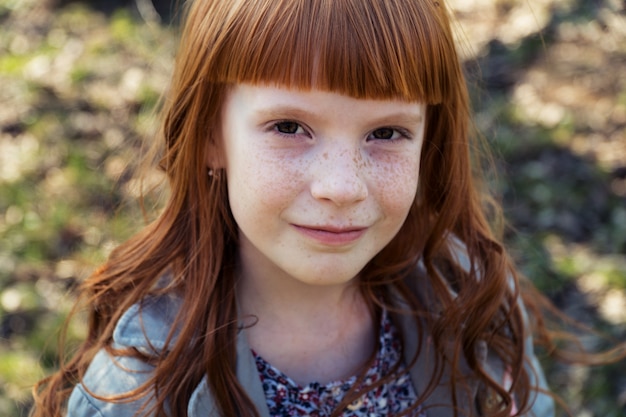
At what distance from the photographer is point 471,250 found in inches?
83.6

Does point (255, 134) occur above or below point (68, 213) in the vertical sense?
above

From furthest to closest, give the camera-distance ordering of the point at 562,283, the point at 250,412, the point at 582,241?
1. the point at 582,241
2. the point at 562,283
3. the point at 250,412

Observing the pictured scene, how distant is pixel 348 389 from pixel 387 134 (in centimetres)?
61

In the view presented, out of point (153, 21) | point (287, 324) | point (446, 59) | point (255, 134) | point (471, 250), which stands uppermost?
point (153, 21)

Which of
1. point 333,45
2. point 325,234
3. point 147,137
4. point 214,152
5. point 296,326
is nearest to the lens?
point 333,45

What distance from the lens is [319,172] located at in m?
1.62

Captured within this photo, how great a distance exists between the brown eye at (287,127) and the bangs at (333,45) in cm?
9

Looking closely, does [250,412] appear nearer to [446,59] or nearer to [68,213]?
[446,59]

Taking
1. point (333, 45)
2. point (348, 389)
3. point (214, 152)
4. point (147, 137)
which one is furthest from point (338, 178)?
point (147, 137)

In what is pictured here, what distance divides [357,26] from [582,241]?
2071 mm

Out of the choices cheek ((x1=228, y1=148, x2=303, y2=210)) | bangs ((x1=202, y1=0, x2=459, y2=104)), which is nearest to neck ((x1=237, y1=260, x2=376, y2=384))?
cheek ((x1=228, y1=148, x2=303, y2=210))

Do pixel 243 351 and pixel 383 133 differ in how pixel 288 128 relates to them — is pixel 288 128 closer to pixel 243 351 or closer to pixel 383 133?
pixel 383 133

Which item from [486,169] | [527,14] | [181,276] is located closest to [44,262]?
[181,276]

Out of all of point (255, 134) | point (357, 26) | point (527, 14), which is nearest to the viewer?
point (357, 26)
